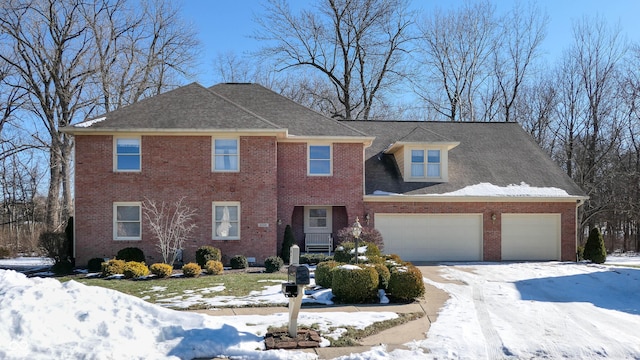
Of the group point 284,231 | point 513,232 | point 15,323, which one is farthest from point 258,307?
point 513,232

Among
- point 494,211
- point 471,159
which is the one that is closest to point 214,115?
point 471,159

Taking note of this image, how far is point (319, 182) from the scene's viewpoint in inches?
806

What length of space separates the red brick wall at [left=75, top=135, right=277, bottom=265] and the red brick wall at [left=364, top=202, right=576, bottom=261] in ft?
15.7

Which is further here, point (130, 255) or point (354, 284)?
point (130, 255)

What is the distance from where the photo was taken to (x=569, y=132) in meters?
35.4

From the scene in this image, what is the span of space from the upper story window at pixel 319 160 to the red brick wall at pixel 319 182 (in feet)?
0.58

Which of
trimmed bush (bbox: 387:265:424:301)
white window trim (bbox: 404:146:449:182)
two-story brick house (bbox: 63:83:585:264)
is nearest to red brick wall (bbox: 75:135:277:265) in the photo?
two-story brick house (bbox: 63:83:585:264)

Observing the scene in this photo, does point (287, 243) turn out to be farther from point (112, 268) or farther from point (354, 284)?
point (354, 284)

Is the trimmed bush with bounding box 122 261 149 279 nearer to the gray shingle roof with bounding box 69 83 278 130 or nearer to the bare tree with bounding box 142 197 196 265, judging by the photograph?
the bare tree with bounding box 142 197 196 265

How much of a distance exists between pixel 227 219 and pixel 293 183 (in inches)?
123

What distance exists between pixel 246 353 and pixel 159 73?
32.2m

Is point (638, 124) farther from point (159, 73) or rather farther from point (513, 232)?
point (159, 73)

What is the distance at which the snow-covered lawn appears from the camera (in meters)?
6.97

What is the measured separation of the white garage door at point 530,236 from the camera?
70.8 feet
